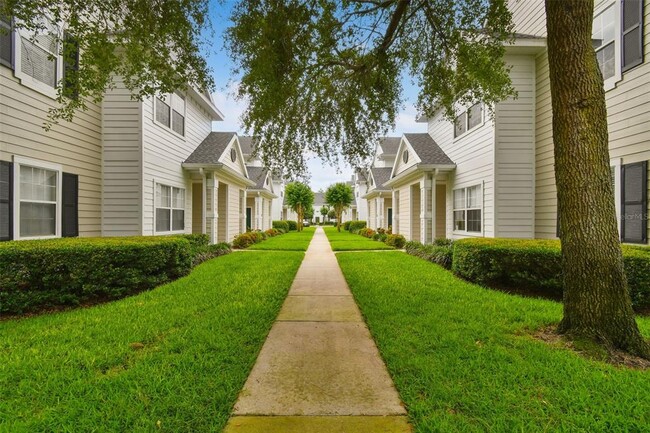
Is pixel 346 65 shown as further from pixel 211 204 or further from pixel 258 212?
pixel 258 212

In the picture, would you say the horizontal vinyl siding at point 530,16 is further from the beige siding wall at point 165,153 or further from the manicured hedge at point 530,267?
the beige siding wall at point 165,153

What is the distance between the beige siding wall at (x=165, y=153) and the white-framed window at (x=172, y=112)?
0.75ft

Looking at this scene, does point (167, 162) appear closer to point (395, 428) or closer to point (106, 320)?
point (106, 320)

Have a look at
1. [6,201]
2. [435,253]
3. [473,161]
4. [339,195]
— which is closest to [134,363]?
[6,201]

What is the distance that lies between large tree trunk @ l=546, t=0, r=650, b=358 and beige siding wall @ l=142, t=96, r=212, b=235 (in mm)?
9922

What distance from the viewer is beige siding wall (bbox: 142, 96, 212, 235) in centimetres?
941

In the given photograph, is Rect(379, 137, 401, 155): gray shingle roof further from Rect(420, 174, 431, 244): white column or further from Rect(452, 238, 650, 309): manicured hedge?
Rect(452, 238, 650, 309): manicured hedge

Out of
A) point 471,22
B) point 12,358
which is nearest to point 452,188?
point 471,22

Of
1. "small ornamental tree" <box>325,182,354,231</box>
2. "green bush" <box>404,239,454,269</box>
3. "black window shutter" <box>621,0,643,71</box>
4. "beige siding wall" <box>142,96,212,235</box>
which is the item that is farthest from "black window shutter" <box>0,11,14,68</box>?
"small ornamental tree" <box>325,182,354,231</box>

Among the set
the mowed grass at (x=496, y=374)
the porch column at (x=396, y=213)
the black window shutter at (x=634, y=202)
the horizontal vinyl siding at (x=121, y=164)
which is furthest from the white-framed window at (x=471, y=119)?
the horizontal vinyl siding at (x=121, y=164)

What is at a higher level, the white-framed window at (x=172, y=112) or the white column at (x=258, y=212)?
the white-framed window at (x=172, y=112)

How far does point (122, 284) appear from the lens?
20.1 feet

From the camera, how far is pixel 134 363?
3.30 meters

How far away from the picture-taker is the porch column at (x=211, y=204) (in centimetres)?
1261
